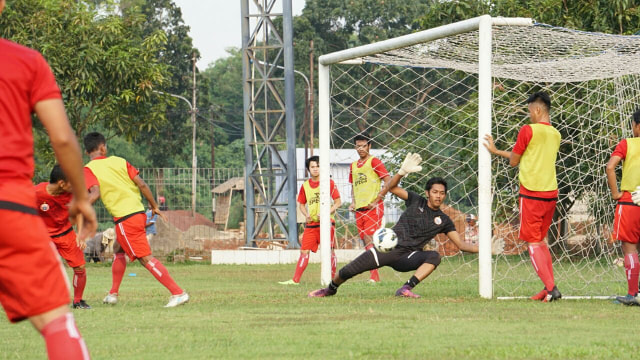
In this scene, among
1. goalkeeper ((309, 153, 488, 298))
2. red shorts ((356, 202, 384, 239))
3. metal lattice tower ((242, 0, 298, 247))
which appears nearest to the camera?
goalkeeper ((309, 153, 488, 298))

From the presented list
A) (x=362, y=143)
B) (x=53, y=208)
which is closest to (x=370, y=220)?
(x=362, y=143)

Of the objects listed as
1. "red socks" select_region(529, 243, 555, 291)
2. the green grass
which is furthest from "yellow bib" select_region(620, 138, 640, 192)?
the green grass

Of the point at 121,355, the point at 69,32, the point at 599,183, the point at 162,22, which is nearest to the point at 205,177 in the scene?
the point at 69,32

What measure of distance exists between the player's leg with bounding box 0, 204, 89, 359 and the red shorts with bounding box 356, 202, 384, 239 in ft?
32.8

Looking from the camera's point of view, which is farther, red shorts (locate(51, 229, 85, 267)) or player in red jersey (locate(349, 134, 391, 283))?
player in red jersey (locate(349, 134, 391, 283))

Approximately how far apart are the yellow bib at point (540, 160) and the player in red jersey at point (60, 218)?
4442 mm

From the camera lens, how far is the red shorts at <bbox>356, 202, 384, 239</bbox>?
547 inches

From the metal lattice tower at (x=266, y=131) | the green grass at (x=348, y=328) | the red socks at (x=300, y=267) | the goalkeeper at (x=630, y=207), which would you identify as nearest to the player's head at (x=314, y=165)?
the red socks at (x=300, y=267)

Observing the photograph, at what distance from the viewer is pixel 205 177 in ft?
73.8

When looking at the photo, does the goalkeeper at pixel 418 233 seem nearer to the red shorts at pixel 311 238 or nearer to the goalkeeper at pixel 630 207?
the goalkeeper at pixel 630 207

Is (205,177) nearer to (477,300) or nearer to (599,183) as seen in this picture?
(599,183)

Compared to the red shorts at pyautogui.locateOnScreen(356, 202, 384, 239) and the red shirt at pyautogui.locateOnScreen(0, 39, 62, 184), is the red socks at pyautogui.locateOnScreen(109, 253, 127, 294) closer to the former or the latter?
the red shorts at pyautogui.locateOnScreen(356, 202, 384, 239)

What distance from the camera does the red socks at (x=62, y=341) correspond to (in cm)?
397

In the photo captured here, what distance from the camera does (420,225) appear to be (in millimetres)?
10391
